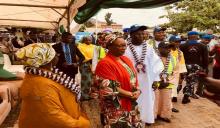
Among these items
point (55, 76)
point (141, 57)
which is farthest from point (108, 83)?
point (141, 57)

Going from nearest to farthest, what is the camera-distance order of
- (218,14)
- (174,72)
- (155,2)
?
(155,2)
(174,72)
(218,14)

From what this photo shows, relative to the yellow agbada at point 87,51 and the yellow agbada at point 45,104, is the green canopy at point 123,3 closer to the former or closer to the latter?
the yellow agbada at point 45,104

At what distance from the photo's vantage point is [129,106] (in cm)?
480

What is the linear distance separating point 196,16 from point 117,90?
30638 mm

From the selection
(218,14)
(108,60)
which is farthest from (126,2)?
(218,14)

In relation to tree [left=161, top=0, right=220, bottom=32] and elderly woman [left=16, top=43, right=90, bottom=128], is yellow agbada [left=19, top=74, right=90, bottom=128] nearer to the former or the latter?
elderly woman [left=16, top=43, right=90, bottom=128]

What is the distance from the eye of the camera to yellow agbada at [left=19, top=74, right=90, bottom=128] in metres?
3.19

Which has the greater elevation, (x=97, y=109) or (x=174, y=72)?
(x=174, y=72)

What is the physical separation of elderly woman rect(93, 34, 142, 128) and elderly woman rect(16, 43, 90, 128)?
4.30 feet

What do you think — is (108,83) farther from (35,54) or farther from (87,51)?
(87,51)

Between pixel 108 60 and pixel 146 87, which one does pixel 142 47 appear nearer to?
pixel 146 87

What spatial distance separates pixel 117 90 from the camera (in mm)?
4680

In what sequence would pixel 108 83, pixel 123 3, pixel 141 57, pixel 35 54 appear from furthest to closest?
pixel 141 57 < pixel 123 3 < pixel 108 83 < pixel 35 54

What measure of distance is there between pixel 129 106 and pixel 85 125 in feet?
4.59
